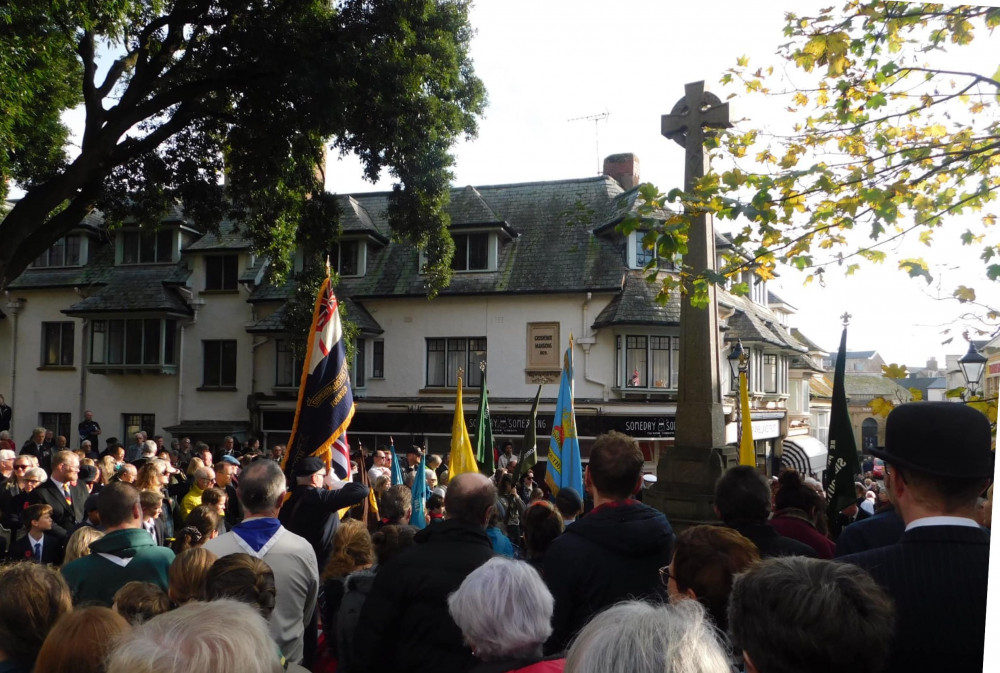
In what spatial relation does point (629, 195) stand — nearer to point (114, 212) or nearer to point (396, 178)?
point (396, 178)

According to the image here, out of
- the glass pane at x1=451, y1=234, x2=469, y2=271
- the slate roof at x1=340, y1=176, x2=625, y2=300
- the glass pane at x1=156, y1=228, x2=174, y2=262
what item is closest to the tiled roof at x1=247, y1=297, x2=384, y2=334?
the slate roof at x1=340, y1=176, x2=625, y2=300

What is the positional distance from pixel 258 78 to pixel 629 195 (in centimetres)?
1184

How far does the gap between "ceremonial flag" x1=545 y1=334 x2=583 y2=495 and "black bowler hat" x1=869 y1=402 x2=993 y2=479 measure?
543 centimetres

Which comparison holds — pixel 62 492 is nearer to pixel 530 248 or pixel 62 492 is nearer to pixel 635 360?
pixel 635 360

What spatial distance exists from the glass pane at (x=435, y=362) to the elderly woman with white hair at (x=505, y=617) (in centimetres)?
1837

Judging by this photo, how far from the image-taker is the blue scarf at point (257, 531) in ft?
11.5

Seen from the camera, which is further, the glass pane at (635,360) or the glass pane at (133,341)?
the glass pane at (133,341)

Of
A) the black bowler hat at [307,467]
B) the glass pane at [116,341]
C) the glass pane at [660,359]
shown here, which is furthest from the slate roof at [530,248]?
the black bowler hat at [307,467]

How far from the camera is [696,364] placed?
858cm

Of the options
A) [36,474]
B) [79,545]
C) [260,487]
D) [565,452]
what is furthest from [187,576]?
[565,452]

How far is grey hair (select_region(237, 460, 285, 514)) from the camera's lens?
360cm

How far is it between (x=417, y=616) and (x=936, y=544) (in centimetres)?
183

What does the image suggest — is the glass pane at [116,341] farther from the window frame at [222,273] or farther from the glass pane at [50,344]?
the window frame at [222,273]

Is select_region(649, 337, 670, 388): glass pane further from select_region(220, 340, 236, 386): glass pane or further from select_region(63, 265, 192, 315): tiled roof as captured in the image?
select_region(63, 265, 192, 315): tiled roof
